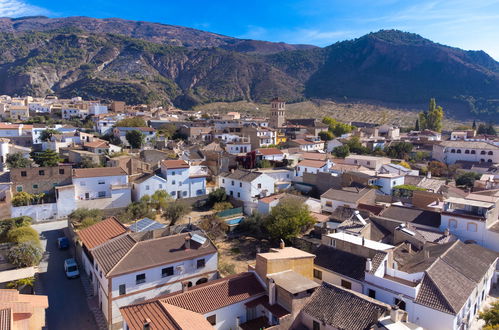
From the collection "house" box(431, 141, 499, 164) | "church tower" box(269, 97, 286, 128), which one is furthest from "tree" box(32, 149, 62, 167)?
"house" box(431, 141, 499, 164)

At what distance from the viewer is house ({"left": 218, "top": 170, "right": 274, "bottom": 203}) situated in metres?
36.2

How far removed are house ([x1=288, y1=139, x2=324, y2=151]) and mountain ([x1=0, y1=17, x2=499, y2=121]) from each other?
7468 cm

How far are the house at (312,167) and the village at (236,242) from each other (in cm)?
18

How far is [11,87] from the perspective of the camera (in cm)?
13550

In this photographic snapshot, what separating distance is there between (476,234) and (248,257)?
51.8 ft

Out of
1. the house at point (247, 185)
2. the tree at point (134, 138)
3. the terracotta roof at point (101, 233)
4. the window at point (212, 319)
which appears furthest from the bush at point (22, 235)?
the tree at point (134, 138)

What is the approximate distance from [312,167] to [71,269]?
29.2 meters

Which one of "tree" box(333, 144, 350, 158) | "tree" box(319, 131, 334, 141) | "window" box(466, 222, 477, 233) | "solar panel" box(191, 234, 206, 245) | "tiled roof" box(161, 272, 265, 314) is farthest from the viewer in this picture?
"tree" box(319, 131, 334, 141)

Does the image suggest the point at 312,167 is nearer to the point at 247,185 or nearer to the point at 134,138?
the point at 247,185

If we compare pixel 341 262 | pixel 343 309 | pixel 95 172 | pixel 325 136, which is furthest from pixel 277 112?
pixel 343 309

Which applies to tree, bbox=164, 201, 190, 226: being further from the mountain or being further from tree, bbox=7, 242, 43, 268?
the mountain

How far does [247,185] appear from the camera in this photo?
119 ft

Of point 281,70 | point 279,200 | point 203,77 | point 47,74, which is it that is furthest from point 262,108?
point 279,200

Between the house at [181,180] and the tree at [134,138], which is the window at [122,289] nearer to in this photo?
the house at [181,180]
